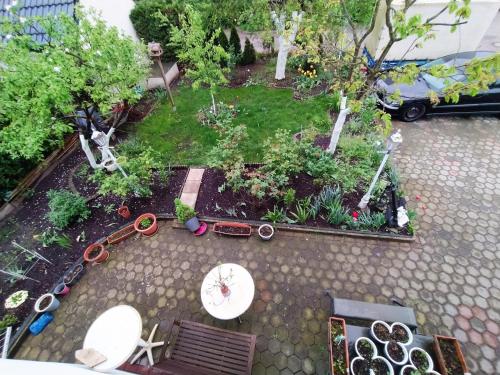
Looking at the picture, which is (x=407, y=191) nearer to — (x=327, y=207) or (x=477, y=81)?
(x=327, y=207)

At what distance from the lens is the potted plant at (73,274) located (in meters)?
5.15

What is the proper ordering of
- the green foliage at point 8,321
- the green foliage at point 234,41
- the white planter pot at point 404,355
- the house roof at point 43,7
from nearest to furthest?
the white planter pot at point 404,355 → the green foliage at point 8,321 → the house roof at point 43,7 → the green foliage at point 234,41

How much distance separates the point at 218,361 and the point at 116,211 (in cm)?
449

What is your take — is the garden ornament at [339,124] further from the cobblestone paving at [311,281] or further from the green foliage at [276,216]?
the green foliage at [276,216]

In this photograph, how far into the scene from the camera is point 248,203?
6211mm

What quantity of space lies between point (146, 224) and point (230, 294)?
2.92 metres

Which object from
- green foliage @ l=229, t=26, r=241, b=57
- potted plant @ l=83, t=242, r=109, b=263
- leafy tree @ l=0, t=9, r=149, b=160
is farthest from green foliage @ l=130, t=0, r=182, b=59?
potted plant @ l=83, t=242, r=109, b=263

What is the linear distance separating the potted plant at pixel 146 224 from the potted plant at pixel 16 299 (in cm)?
247

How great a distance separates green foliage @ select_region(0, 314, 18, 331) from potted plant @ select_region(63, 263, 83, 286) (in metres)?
1.01

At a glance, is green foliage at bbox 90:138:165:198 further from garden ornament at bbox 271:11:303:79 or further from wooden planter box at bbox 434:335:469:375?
wooden planter box at bbox 434:335:469:375

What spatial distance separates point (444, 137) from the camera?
7.79 metres

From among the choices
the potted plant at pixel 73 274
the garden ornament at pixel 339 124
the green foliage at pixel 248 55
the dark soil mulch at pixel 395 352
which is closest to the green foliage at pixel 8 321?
the potted plant at pixel 73 274

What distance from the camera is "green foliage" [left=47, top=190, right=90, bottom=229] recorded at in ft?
19.3

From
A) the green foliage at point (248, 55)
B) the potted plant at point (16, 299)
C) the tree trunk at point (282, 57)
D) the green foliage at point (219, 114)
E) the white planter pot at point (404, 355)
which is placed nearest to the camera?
the white planter pot at point (404, 355)
